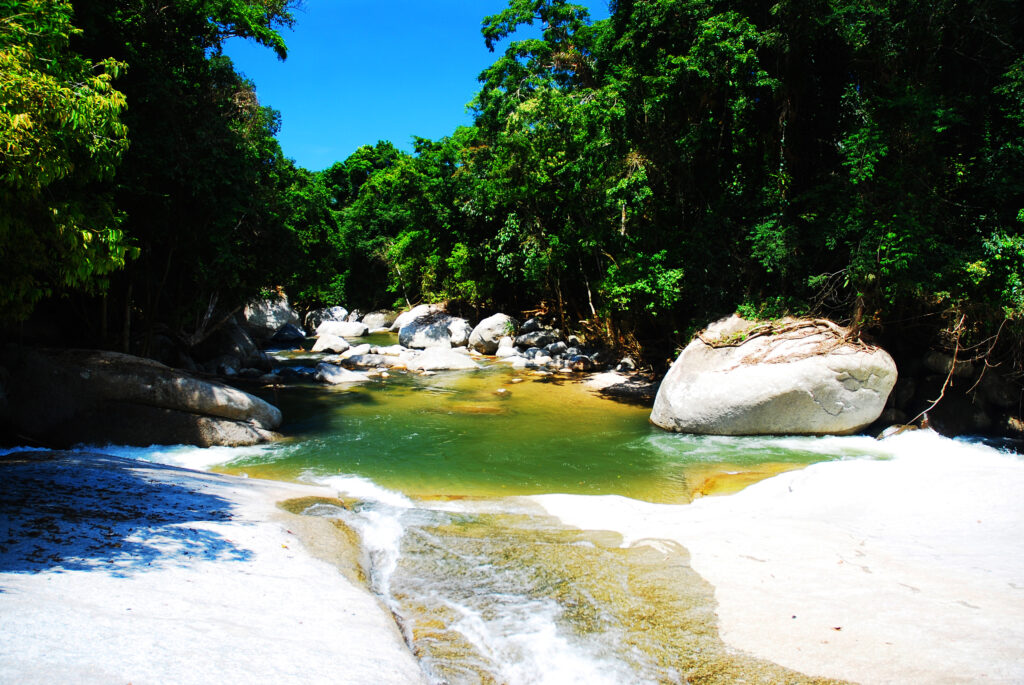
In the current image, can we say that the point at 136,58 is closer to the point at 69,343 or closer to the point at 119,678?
the point at 69,343

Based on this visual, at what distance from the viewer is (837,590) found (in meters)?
4.20

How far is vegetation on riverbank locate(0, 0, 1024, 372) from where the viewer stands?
10.6 metres

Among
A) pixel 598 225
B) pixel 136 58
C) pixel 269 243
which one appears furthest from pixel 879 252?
pixel 136 58

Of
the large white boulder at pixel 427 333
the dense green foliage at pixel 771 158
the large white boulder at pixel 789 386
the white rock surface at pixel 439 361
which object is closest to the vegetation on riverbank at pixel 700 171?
the dense green foliage at pixel 771 158

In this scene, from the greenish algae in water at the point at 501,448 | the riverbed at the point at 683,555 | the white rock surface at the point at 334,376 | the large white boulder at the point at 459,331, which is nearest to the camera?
the riverbed at the point at 683,555

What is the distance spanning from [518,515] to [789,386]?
22.5 feet

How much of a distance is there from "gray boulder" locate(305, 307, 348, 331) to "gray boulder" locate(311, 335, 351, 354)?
994 centimetres

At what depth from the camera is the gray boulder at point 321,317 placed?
35156 mm

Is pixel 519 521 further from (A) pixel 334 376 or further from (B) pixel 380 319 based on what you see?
(B) pixel 380 319

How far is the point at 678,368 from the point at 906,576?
335 inches

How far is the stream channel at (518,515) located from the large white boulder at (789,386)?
0.37m

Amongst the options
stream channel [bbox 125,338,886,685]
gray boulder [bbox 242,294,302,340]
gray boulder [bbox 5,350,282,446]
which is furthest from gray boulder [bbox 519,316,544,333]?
gray boulder [bbox 5,350,282,446]

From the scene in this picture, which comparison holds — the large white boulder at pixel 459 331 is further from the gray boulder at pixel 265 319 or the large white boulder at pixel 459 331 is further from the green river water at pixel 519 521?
the green river water at pixel 519 521

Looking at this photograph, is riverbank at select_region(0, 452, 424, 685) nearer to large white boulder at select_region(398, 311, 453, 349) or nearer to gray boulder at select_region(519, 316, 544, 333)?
gray boulder at select_region(519, 316, 544, 333)
